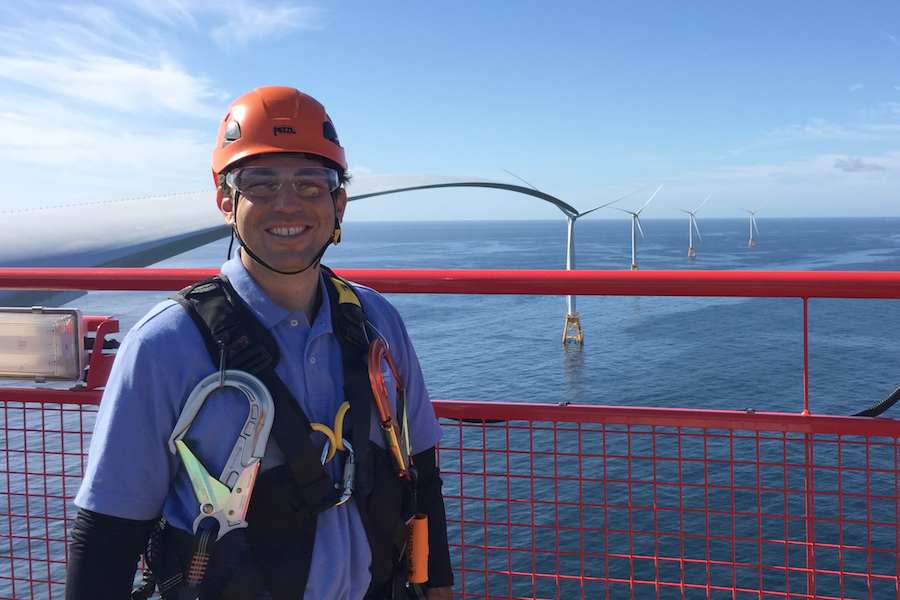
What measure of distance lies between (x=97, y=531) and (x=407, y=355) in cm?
95

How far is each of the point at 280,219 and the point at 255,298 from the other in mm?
225

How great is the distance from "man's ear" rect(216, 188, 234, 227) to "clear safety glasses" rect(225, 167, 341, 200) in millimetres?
52

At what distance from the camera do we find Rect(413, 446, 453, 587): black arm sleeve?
234 cm

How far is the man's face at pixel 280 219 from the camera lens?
2016 millimetres

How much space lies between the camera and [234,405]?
71.4 inches

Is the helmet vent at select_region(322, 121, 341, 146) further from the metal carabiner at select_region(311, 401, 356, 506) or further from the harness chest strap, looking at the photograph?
the metal carabiner at select_region(311, 401, 356, 506)

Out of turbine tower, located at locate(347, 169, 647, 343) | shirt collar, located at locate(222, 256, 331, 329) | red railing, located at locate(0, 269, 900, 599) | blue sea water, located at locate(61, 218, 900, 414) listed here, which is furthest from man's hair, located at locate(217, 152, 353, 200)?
blue sea water, located at locate(61, 218, 900, 414)

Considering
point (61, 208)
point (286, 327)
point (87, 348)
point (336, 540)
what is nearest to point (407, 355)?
point (286, 327)

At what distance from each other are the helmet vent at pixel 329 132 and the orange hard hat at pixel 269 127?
0.02 m

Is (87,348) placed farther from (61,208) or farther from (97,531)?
(61,208)

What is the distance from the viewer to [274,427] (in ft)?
6.01

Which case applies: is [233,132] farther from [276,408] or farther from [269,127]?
[276,408]

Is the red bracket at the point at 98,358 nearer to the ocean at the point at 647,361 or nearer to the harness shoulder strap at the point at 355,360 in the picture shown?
the harness shoulder strap at the point at 355,360

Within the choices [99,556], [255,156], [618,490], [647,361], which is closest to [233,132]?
[255,156]
